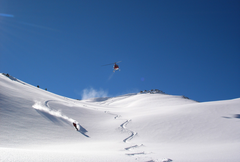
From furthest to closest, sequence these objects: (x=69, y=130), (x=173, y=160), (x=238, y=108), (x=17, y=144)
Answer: (x=238, y=108) → (x=69, y=130) → (x=17, y=144) → (x=173, y=160)

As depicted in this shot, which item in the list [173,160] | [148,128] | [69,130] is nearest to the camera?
[173,160]

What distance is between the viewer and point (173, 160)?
17.8ft

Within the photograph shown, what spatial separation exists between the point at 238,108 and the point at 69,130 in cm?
1889

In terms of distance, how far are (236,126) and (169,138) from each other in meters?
6.13

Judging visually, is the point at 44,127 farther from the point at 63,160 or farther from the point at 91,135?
the point at 63,160

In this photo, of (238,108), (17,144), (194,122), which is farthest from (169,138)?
(238,108)

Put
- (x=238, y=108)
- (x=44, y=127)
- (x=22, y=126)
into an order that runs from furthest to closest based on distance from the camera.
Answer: (x=238, y=108) < (x=44, y=127) < (x=22, y=126)

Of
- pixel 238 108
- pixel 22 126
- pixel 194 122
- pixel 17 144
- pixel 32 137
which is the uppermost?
pixel 238 108

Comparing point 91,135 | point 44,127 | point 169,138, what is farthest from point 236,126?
point 44,127

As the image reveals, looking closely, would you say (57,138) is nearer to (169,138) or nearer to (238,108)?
(169,138)

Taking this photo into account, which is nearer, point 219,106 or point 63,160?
point 63,160

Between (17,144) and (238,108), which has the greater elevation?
(238,108)

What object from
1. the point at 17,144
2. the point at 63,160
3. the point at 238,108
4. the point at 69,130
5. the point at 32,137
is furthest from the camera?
the point at 238,108

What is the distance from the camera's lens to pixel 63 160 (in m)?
4.07
